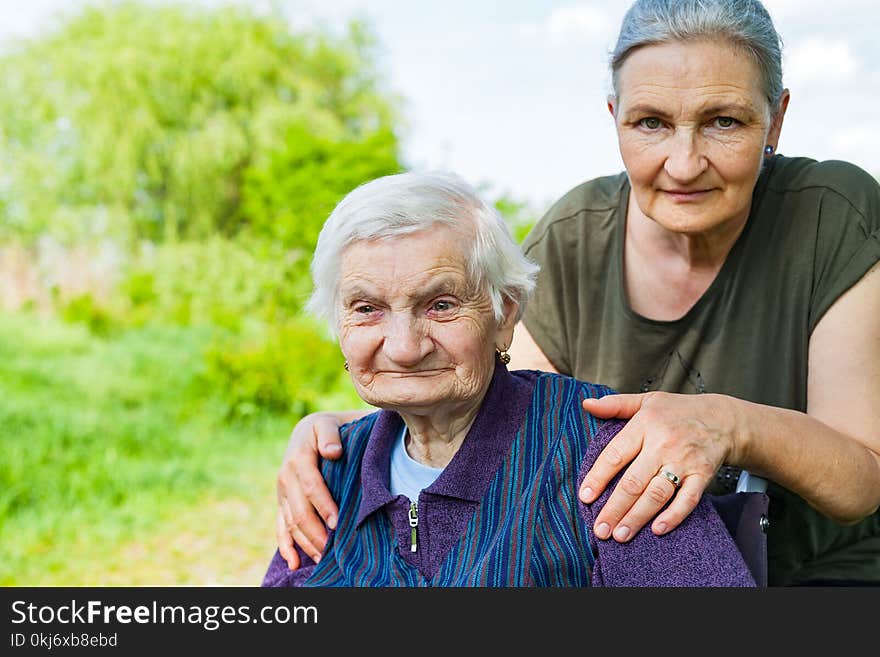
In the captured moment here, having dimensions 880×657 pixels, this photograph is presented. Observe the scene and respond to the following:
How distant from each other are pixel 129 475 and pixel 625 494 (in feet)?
15.9

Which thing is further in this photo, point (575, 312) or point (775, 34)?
point (575, 312)

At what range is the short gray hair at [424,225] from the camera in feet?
5.68

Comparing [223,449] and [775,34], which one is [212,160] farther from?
[775,34]

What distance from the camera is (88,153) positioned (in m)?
10.7

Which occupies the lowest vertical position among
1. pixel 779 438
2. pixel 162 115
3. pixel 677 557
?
pixel 677 557

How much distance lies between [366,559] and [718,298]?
102 cm

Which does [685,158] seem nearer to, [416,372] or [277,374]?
[416,372]

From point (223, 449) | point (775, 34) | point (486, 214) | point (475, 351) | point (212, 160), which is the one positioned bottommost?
point (475, 351)

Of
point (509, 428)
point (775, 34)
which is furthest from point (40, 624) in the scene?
point (775, 34)

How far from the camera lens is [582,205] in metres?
2.52

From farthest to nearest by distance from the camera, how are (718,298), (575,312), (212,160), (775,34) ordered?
(212,160)
(575,312)
(718,298)
(775,34)

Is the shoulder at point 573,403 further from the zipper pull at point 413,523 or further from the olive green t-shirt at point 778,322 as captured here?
the olive green t-shirt at point 778,322

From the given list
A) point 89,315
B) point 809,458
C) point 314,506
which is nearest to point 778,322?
point 809,458

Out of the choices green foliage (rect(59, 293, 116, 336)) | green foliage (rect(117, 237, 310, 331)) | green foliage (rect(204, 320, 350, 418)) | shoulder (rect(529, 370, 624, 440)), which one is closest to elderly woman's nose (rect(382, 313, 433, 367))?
shoulder (rect(529, 370, 624, 440))
